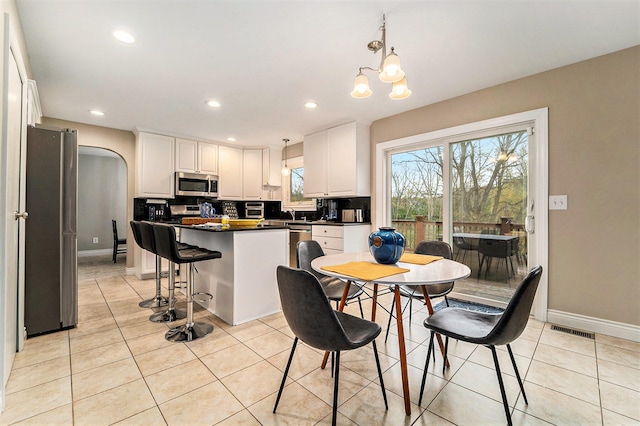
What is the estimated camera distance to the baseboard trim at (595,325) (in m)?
2.31

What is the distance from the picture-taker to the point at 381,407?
1517mm

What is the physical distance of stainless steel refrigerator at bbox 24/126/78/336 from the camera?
2.36m

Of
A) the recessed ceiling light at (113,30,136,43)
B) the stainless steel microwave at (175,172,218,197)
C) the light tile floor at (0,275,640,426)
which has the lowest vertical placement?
the light tile floor at (0,275,640,426)

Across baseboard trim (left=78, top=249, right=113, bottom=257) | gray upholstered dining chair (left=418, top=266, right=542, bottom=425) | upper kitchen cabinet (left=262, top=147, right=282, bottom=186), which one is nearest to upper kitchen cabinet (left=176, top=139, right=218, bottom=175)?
upper kitchen cabinet (left=262, top=147, right=282, bottom=186)

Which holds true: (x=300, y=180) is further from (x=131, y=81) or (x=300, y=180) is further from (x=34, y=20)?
(x=34, y=20)

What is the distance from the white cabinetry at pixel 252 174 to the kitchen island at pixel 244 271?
2.67 metres

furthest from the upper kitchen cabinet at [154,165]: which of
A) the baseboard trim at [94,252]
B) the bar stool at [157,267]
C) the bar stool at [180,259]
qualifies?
the baseboard trim at [94,252]

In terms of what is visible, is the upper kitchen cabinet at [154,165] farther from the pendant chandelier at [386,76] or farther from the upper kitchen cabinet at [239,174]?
the pendant chandelier at [386,76]

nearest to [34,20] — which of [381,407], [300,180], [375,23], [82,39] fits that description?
[82,39]

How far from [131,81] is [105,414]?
9.49 feet

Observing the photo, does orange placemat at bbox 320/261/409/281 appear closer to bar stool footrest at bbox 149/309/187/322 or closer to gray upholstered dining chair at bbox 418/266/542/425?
gray upholstered dining chair at bbox 418/266/542/425

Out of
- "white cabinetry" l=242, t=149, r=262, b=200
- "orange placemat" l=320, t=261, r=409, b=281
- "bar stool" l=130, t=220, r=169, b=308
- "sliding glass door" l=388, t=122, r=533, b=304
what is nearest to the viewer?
"orange placemat" l=320, t=261, r=409, b=281

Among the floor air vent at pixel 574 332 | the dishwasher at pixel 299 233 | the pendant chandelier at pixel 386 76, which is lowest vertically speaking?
the floor air vent at pixel 574 332

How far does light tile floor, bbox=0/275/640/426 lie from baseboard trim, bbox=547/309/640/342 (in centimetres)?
7
